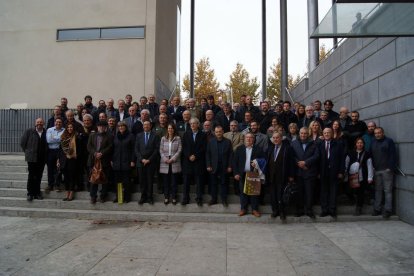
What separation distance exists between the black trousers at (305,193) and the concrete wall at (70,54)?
9.45 metres

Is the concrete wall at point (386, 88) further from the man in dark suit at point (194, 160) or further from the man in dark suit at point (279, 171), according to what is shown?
the man in dark suit at point (194, 160)

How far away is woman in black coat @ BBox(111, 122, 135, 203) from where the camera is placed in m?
7.99

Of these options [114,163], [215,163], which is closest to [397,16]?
[215,163]

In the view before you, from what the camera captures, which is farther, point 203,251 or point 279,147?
point 279,147

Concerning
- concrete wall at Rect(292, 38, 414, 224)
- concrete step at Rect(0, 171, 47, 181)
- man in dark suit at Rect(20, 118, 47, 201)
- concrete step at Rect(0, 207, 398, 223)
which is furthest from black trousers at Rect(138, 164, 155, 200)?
concrete wall at Rect(292, 38, 414, 224)

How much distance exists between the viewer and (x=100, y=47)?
1541 cm

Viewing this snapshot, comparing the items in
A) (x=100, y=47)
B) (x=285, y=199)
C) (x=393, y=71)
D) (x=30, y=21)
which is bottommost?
(x=285, y=199)

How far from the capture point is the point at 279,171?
24.0ft

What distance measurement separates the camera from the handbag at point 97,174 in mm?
7820

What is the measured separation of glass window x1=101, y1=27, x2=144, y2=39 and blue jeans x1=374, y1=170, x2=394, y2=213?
11.6 meters

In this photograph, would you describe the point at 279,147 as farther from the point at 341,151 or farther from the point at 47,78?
the point at 47,78

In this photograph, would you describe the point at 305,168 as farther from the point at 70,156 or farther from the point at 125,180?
the point at 70,156

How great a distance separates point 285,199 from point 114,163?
394 centimetres

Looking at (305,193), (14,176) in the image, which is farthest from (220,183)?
(14,176)
